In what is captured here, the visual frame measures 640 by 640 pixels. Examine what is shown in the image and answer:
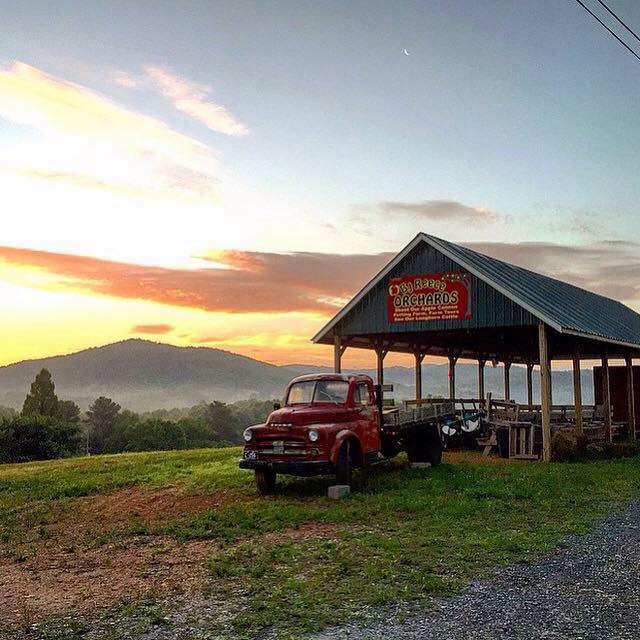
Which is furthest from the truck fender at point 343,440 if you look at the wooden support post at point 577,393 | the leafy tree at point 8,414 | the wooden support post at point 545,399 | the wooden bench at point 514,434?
the leafy tree at point 8,414

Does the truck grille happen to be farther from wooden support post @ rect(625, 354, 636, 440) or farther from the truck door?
wooden support post @ rect(625, 354, 636, 440)

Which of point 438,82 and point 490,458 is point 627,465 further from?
point 438,82

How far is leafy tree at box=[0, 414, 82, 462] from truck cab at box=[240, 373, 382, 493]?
31150 millimetres

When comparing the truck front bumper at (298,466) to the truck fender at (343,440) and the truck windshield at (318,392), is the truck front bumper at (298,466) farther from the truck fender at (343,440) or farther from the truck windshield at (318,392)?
the truck windshield at (318,392)

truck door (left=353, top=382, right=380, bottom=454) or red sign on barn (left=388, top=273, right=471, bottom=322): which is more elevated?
red sign on barn (left=388, top=273, right=471, bottom=322)

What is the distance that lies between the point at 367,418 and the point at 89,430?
66.0 m

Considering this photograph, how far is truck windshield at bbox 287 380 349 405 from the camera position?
16000mm

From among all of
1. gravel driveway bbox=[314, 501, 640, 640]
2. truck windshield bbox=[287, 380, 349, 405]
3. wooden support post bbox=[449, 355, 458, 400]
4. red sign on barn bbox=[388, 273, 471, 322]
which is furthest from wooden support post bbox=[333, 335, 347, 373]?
gravel driveway bbox=[314, 501, 640, 640]

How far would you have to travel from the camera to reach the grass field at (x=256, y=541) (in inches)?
293

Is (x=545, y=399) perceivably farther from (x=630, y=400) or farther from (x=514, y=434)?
(x=630, y=400)

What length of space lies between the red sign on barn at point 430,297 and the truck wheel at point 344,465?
886 centimetres

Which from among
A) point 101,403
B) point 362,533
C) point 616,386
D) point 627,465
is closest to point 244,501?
point 362,533

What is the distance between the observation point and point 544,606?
292 inches

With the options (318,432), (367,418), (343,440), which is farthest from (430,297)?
(318,432)
